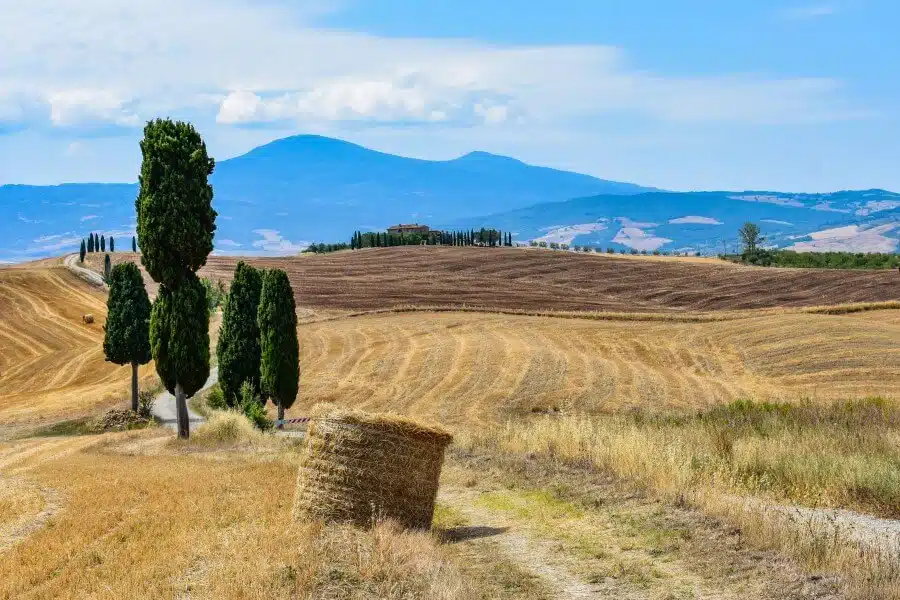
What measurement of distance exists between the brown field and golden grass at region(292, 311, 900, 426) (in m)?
23.9

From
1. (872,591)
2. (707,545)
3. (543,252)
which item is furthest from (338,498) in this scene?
(543,252)

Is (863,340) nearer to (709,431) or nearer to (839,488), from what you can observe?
(709,431)

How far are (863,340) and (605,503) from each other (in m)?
45.8

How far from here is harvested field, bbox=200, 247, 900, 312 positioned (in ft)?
324

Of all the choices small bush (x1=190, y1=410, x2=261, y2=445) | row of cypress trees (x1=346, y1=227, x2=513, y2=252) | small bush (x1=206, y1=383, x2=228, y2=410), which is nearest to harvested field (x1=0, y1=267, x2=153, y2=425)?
small bush (x1=206, y1=383, x2=228, y2=410)

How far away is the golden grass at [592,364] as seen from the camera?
157 ft

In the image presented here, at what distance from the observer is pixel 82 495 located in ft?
66.2

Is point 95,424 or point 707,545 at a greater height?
point 707,545

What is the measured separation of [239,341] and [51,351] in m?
49.6

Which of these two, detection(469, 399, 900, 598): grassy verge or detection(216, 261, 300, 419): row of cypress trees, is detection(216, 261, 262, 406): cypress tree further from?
detection(469, 399, 900, 598): grassy verge

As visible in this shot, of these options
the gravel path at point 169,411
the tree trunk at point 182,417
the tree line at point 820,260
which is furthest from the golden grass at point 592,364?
the tree line at point 820,260

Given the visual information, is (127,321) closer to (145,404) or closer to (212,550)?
(145,404)

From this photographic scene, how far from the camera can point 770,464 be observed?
58.7 feet

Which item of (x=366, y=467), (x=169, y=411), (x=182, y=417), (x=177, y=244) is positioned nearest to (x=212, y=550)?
(x=366, y=467)
